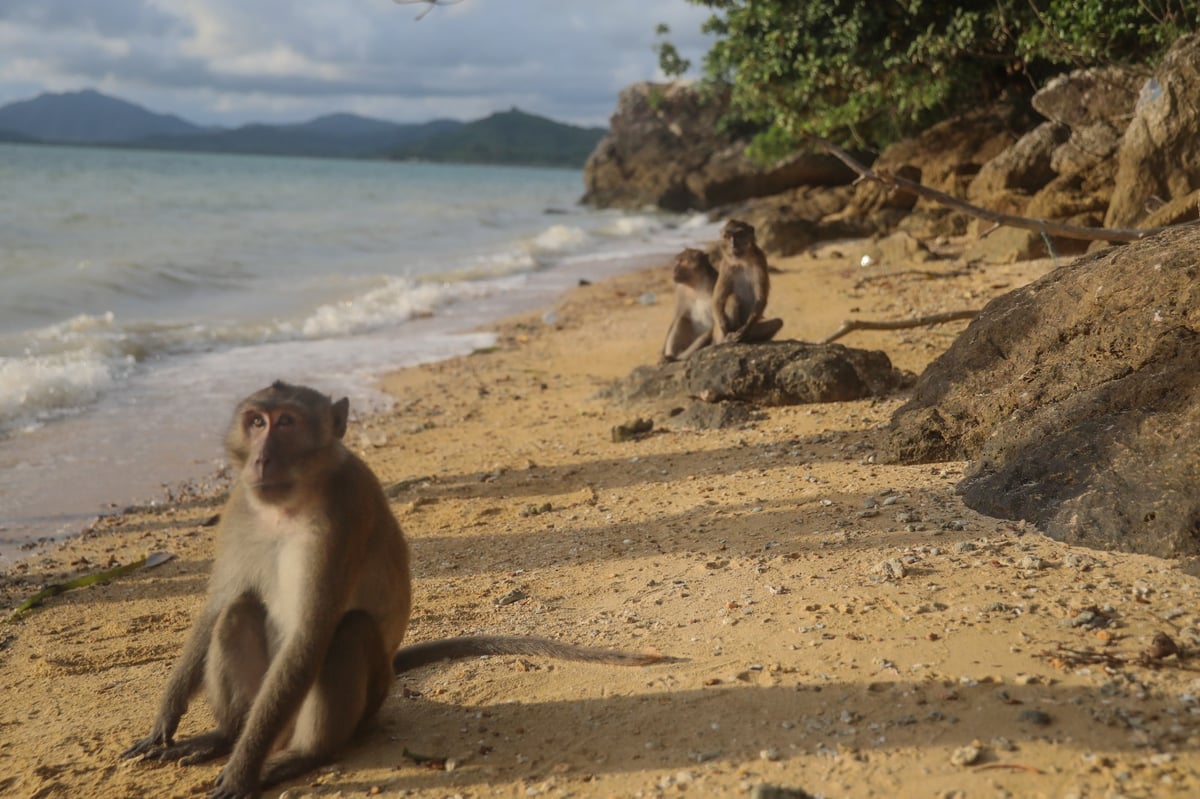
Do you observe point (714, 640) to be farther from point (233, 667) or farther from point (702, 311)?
point (702, 311)

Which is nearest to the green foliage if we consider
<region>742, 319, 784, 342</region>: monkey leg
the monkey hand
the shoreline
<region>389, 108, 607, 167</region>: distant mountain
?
<region>742, 319, 784, 342</region>: monkey leg

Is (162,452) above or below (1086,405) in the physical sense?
below

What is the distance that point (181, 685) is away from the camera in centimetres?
409

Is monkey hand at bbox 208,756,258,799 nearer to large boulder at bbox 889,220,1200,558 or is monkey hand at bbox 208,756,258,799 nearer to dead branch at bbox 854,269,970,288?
large boulder at bbox 889,220,1200,558

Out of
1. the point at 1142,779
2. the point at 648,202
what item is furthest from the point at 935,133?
the point at 648,202

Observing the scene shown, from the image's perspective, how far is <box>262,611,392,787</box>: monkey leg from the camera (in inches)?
150

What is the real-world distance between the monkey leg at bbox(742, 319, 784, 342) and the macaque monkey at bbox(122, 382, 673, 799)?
6.74 meters

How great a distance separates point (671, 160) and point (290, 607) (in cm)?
4352

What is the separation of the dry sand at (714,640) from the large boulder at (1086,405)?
0.64ft

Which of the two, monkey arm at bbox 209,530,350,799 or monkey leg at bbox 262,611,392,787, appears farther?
monkey leg at bbox 262,611,392,787

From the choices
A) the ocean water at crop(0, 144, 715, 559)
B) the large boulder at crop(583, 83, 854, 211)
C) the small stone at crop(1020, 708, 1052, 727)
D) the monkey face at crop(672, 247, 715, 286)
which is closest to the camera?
the small stone at crop(1020, 708, 1052, 727)

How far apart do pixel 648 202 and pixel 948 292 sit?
34577 millimetres

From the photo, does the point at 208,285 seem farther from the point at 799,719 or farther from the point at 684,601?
the point at 799,719

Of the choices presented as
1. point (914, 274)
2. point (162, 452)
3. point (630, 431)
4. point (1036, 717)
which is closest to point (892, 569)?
point (1036, 717)
